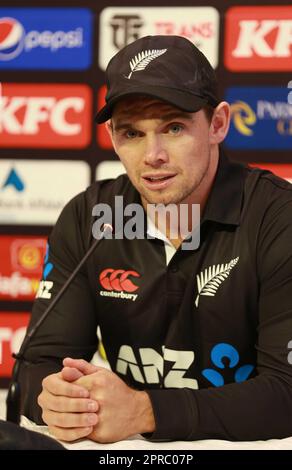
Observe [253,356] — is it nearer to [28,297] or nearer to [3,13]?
[28,297]

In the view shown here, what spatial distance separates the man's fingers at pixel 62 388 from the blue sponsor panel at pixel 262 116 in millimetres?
1182

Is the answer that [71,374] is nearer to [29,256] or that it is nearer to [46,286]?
[46,286]

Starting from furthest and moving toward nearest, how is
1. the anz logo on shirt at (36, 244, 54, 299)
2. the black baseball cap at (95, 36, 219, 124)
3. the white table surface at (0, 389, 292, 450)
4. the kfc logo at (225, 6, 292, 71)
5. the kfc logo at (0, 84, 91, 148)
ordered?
the kfc logo at (0, 84, 91, 148) → the kfc logo at (225, 6, 292, 71) → the anz logo on shirt at (36, 244, 54, 299) → the black baseball cap at (95, 36, 219, 124) → the white table surface at (0, 389, 292, 450)

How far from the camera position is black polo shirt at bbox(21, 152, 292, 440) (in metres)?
1.23

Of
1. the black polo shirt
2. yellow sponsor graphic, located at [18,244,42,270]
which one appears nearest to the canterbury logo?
the black polo shirt

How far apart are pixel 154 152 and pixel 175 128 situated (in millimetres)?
72

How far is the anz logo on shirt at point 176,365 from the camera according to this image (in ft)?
4.32

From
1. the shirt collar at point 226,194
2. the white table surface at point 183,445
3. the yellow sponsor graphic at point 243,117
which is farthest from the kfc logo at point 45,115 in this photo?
the white table surface at point 183,445

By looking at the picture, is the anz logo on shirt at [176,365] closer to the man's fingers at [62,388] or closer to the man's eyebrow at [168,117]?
the man's fingers at [62,388]

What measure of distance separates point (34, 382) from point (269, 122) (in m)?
1.16

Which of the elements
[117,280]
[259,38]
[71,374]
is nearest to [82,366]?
[71,374]

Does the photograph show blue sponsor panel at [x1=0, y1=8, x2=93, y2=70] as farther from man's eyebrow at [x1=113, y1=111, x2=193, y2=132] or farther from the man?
man's eyebrow at [x1=113, y1=111, x2=193, y2=132]

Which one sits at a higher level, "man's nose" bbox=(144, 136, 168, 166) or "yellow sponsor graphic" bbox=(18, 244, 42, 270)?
"man's nose" bbox=(144, 136, 168, 166)

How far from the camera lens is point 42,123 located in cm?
213
